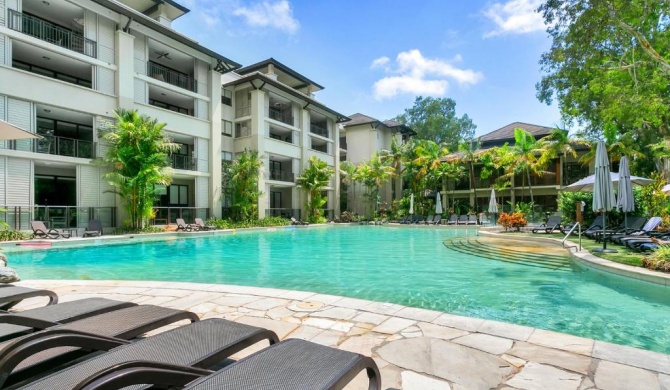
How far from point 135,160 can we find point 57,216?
4.45 m

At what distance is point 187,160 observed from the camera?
77.3 feet

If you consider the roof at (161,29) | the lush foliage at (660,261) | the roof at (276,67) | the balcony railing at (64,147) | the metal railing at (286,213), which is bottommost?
the lush foliage at (660,261)

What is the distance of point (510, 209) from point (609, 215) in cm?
1554

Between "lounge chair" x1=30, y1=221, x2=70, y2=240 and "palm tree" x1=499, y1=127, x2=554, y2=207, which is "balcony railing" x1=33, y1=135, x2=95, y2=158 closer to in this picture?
"lounge chair" x1=30, y1=221, x2=70, y2=240

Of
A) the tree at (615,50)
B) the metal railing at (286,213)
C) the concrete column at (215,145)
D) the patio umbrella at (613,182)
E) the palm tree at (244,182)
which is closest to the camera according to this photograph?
the tree at (615,50)

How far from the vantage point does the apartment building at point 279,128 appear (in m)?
27.5

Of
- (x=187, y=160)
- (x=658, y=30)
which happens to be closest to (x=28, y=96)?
(x=187, y=160)

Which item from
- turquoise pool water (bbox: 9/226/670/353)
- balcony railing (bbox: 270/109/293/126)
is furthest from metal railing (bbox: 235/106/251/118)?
turquoise pool water (bbox: 9/226/670/353)

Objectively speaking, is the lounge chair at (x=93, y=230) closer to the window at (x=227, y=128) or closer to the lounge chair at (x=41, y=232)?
the lounge chair at (x=41, y=232)

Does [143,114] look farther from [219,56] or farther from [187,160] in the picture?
[219,56]

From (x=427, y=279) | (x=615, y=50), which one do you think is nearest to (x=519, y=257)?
(x=427, y=279)

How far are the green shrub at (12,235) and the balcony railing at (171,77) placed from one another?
11.7 meters

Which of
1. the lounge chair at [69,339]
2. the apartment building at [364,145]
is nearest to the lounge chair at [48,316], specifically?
the lounge chair at [69,339]

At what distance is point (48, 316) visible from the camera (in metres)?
3.10
